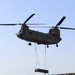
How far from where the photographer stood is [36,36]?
268 ft

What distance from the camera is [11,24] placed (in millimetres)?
80438

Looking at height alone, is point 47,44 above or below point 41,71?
above

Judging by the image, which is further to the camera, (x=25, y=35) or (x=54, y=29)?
(x=54, y=29)

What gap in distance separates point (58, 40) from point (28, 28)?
9634 mm

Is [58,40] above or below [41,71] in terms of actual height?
above

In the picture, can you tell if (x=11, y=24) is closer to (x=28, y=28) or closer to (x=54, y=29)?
(x=28, y=28)

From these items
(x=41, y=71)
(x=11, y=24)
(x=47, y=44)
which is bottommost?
(x=41, y=71)

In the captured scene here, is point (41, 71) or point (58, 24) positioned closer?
point (41, 71)

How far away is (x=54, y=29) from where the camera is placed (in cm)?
9006

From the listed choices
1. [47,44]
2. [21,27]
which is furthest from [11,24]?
[47,44]

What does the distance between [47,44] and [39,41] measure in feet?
9.89

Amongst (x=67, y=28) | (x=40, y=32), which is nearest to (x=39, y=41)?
(x=40, y=32)

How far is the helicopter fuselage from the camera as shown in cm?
8044

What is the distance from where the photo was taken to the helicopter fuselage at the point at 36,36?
8044cm
